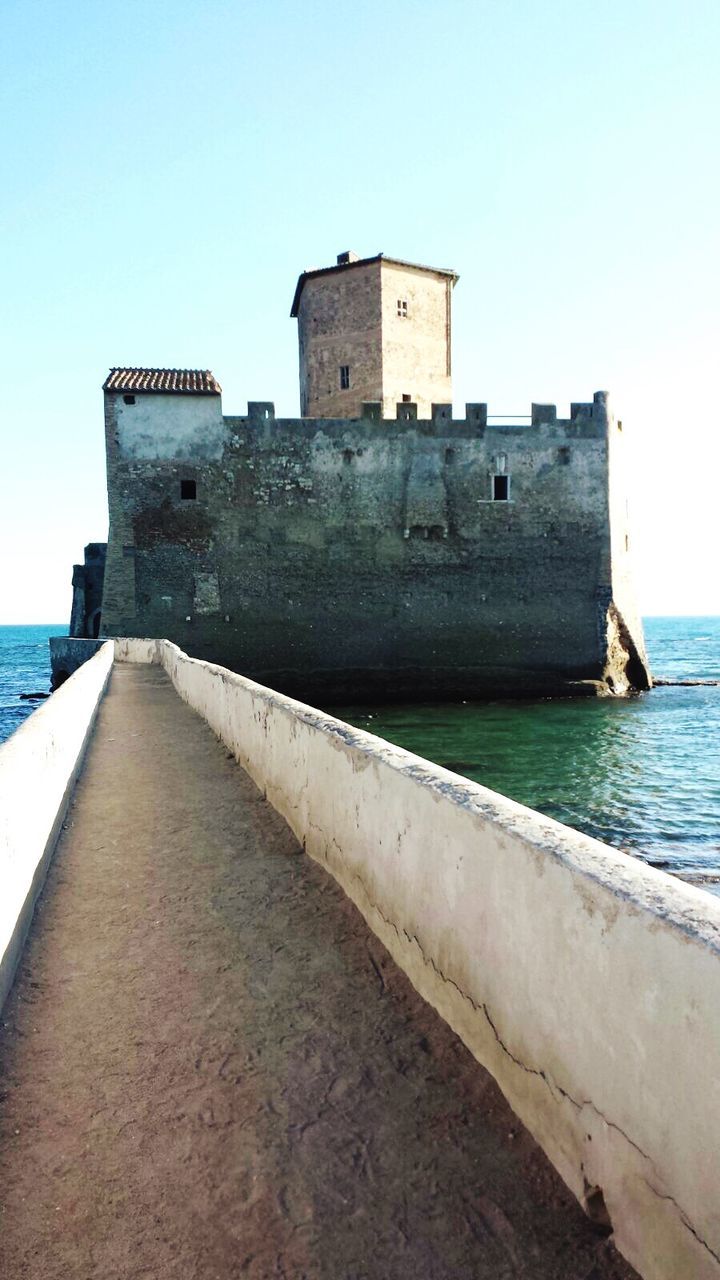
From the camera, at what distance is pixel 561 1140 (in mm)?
2047

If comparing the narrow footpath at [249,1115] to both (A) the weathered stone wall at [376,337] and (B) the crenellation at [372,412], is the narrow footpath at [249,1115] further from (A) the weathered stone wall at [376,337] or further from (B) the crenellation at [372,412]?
(A) the weathered stone wall at [376,337]

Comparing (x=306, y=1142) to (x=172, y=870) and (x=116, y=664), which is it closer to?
(x=172, y=870)

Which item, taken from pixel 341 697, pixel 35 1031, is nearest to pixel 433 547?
pixel 341 697

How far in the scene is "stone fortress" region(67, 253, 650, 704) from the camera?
23.9m

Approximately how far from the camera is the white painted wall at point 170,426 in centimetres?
2380

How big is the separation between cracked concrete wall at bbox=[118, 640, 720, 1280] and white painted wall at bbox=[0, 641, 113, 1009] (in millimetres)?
1442

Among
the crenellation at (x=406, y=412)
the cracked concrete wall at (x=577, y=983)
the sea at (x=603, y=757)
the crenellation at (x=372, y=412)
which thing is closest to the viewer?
the cracked concrete wall at (x=577, y=983)

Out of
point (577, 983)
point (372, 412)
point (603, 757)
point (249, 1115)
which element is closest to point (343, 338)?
point (372, 412)

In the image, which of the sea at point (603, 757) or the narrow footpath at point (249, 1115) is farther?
the sea at point (603, 757)

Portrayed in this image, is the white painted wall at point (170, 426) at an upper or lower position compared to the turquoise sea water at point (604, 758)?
upper

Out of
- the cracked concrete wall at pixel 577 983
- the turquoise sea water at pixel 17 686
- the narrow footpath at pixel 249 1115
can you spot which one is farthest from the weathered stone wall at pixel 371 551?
the cracked concrete wall at pixel 577 983

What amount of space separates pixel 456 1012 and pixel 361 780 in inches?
46.7

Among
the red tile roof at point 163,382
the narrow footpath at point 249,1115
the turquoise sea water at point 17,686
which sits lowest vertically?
the turquoise sea water at point 17,686

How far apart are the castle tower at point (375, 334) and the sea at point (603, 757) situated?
1128 cm
